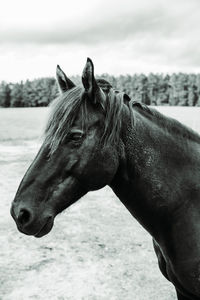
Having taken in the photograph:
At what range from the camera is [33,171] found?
1.78m

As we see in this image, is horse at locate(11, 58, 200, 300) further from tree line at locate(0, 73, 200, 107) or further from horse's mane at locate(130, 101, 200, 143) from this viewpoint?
tree line at locate(0, 73, 200, 107)

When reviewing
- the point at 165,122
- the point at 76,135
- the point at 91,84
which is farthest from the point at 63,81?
the point at 165,122

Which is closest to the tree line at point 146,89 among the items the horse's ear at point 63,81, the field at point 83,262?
the field at point 83,262

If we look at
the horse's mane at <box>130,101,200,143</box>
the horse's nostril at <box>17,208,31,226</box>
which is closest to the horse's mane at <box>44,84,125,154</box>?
the horse's mane at <box>130,101,200,143</box>

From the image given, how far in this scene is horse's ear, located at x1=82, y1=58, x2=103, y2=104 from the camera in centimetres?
169

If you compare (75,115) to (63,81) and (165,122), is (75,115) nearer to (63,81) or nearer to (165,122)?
(63,81)

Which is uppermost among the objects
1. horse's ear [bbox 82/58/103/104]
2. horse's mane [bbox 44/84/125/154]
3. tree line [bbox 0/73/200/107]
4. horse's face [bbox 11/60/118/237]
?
horse's ear [bbox 82/58/103/104]

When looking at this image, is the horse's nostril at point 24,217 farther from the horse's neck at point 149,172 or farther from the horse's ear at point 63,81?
the horse's ear at point 63,81

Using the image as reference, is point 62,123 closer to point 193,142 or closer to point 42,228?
point 42,228

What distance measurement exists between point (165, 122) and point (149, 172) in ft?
1.34

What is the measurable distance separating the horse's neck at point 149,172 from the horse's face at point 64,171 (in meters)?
0.14

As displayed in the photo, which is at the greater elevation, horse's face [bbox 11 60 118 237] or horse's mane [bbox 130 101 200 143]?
horse's mane [bbox 130 101 200 143]

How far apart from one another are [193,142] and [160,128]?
31 centimetres

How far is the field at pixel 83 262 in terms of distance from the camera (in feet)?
13.2
